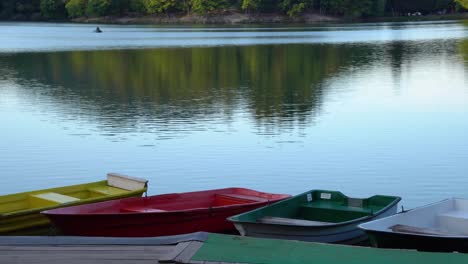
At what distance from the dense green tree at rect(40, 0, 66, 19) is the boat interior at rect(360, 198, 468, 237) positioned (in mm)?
106617

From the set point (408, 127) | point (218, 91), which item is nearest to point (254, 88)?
point (218, 91)

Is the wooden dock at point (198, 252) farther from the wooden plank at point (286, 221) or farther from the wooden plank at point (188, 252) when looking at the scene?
the wooden plank at point (286, 221)

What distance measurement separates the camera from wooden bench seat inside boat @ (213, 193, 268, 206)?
10.4 metres

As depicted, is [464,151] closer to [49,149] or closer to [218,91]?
[49,149]

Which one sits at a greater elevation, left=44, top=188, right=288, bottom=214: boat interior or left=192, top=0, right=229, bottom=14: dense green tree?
left=44, top=188, right=288, bottom=214: boat interior

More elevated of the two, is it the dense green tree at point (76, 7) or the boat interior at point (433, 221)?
the boat interior at point (433, 221)

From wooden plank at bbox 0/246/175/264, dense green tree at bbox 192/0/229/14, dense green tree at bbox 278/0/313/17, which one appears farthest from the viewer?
dense green tree at bbox 192/0/229/14

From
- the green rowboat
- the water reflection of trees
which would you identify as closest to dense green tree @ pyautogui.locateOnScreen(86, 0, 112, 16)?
the water reflection of trees

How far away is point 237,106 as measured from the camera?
22.4 m

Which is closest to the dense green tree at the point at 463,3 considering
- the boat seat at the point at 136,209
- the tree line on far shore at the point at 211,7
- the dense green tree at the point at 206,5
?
the tree line on far shore at the point at 211,7

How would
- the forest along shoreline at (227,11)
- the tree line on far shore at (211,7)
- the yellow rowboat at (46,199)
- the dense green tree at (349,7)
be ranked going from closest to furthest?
the yellow rowboat at (46,199)
the dense green tree at (349,7)
the tree line on far shore at (211,7)
the forest along shoreline at (227,11)

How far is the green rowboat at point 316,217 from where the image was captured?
8.45 metres

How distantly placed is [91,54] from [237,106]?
78.1 feet

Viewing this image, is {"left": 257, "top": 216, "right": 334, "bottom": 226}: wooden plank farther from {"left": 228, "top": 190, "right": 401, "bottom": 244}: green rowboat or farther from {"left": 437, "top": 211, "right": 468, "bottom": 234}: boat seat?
{"left": 437, "top": 211, "right": 468, "bottom": 234}: boat seat
